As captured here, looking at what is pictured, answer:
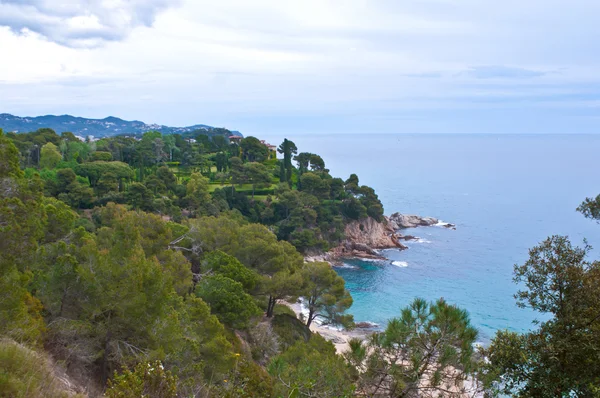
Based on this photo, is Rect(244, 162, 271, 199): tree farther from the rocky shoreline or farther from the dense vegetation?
the dense vegetation

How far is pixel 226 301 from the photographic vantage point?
535 inches

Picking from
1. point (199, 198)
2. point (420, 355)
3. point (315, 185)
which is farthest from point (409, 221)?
point (420, 355)

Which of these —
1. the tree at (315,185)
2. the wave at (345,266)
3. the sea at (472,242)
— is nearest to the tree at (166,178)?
the tree at (315,185)

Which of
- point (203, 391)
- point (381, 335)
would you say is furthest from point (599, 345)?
point (203, 391)

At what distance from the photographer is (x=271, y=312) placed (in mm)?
18188

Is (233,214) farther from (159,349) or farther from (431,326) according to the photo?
(431,326)

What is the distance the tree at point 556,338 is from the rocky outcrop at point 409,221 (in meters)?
46.5

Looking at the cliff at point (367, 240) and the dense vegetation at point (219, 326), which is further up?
the dense vegetation at point (219, 326)

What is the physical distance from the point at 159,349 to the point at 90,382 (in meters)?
1.55

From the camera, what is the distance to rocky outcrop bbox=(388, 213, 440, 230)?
52331mm

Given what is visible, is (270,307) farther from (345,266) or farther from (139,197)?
(345,266)

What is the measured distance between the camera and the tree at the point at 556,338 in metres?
4.87

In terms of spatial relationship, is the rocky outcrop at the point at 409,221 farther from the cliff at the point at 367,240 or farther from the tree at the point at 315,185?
the tree at the point at 315,185

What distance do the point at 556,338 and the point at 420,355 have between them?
1610 mm
